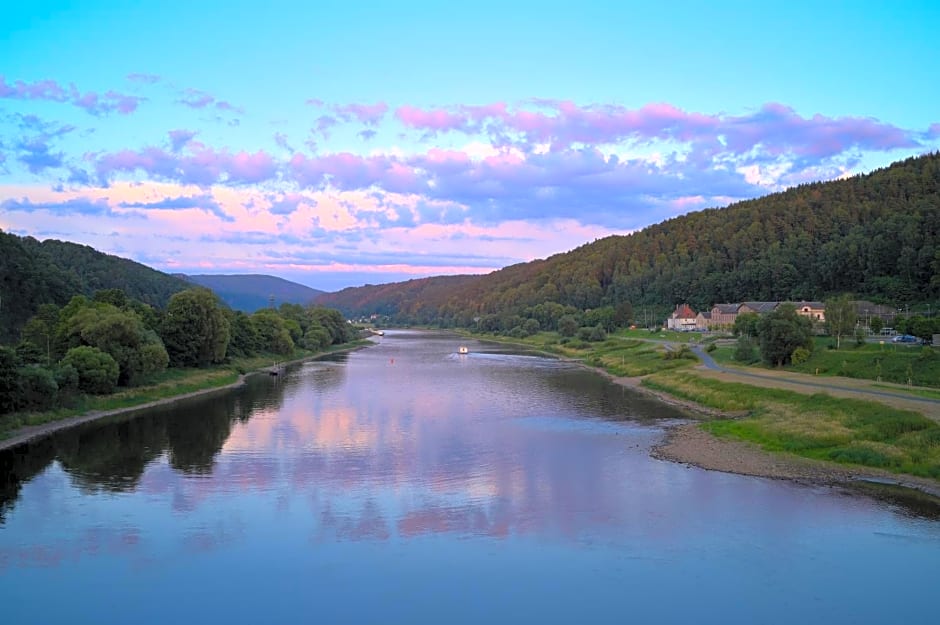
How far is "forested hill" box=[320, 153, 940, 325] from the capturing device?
238 ft

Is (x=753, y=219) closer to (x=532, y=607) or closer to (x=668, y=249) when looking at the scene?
(x=668, y=249)

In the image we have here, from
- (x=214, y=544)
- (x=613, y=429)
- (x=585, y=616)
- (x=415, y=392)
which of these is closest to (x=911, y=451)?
(x=613, y=429)

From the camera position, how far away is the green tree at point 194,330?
4591 cm

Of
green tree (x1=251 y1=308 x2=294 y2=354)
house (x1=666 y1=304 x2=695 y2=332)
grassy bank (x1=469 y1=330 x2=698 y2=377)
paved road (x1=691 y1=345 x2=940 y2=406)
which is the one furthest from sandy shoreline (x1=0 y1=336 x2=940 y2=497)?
house (x1=666 y1=304 x2=695 y2=332)

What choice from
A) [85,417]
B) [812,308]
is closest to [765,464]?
[85,417]

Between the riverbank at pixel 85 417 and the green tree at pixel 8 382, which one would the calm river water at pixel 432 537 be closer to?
the riverbank at pixel 85 417

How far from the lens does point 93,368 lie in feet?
108

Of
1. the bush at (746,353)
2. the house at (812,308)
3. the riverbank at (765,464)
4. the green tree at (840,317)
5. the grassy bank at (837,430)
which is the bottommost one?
the riverbank at (765,464)

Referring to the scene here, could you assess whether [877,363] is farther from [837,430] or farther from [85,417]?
[85,417]

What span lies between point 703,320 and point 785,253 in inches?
572

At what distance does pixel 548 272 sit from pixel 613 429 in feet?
392

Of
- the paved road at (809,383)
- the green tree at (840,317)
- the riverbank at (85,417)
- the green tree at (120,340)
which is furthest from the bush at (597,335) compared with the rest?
the green tree at (120,340)

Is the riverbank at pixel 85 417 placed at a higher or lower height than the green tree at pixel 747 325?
lower

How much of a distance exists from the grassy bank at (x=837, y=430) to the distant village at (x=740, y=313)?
105ft
